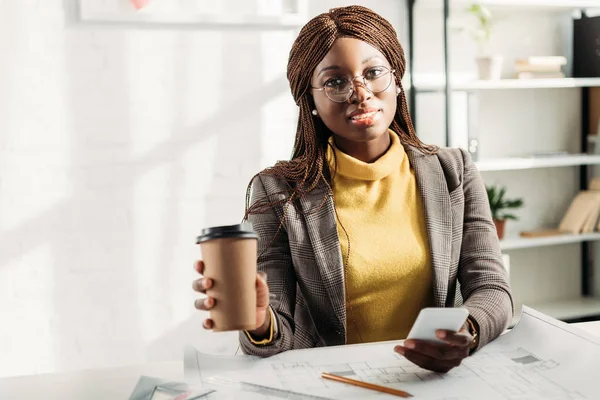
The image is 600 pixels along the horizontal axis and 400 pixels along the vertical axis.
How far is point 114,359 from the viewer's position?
3.02m

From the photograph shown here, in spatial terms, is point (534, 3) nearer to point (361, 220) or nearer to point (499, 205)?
point (499, 205)

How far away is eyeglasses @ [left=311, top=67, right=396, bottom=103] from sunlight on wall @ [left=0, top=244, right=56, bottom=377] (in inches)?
73.2

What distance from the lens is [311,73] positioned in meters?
1.46

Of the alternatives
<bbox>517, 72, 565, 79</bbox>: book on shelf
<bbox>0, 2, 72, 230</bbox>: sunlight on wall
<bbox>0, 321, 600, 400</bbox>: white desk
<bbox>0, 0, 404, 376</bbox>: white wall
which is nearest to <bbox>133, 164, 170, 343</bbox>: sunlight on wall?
<bbox>0, 0, 404, 376</bbox>: white wall

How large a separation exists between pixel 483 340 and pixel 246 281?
0.45 m

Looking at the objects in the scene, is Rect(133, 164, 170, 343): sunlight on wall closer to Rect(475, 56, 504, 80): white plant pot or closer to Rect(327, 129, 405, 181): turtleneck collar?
Rect(475, 56, 504, 80): white plant pot

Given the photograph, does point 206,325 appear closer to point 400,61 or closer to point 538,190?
point 400,61

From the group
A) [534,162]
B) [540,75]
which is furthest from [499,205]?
[540,75]

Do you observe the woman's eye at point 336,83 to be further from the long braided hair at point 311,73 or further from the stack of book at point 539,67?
the stack of book at point 539,67

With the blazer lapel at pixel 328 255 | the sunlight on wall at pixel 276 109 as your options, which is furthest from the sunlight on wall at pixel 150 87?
the blazer lapel at pixel 328 255

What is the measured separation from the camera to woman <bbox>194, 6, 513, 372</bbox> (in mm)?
1399

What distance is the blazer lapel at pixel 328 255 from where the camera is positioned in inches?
54.0

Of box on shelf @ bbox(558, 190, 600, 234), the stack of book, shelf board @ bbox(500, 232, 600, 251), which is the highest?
the stack of book

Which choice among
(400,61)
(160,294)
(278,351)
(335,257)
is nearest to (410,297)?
(335,257)
